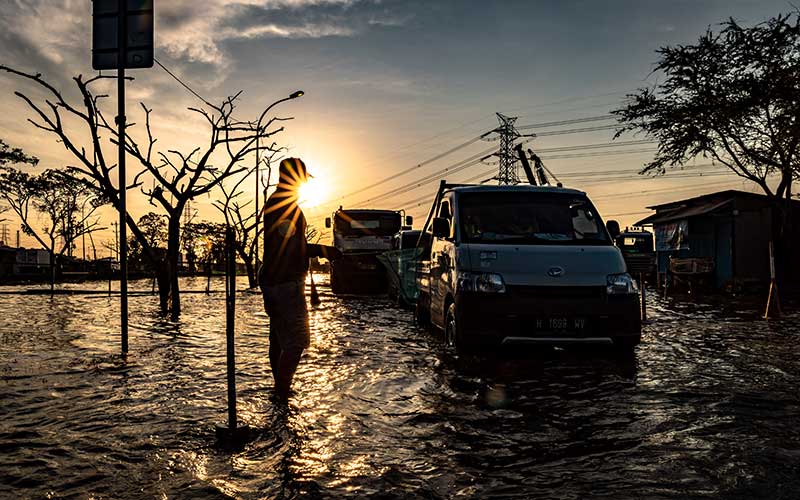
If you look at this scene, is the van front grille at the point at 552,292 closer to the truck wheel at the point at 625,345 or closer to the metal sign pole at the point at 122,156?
the truck wheel at the point at 625,345

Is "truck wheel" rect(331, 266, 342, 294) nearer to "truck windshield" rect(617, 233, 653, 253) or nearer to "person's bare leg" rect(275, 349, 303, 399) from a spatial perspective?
"truck windshield" rect(617, 233, 653, 253)

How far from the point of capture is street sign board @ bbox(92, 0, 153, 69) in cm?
910

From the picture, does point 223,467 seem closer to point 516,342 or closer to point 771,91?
point 516,342

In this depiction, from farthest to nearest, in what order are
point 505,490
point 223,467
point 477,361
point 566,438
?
point 477,361 < point 566,438 < point 223,467 < point 505,490

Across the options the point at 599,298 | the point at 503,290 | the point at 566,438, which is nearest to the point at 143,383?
the point at 503,290

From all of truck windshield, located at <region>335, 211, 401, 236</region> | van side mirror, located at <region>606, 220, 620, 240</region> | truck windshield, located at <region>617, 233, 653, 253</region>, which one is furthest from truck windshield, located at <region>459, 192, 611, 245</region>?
truck windshield, located at <region>617, 233, 653, 253</region>

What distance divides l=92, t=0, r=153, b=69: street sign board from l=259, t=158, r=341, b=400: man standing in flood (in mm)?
3984

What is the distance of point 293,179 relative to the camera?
250 inches

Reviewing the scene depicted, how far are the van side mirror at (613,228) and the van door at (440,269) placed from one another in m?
2.18

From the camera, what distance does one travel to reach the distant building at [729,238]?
1046 inches

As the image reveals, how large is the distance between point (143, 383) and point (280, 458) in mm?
3442

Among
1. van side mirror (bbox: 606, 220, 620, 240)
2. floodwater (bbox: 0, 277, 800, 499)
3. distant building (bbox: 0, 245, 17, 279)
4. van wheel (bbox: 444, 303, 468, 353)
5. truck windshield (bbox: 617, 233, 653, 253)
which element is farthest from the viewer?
distant building (bbox: 0, 245, 17, 279)

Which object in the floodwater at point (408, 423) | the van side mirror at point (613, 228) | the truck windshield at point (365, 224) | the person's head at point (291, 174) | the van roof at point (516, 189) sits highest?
the truck windshield at point (365, 224)

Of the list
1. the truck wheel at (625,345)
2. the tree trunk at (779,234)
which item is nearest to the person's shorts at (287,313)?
the truck wheel at (625,345)
